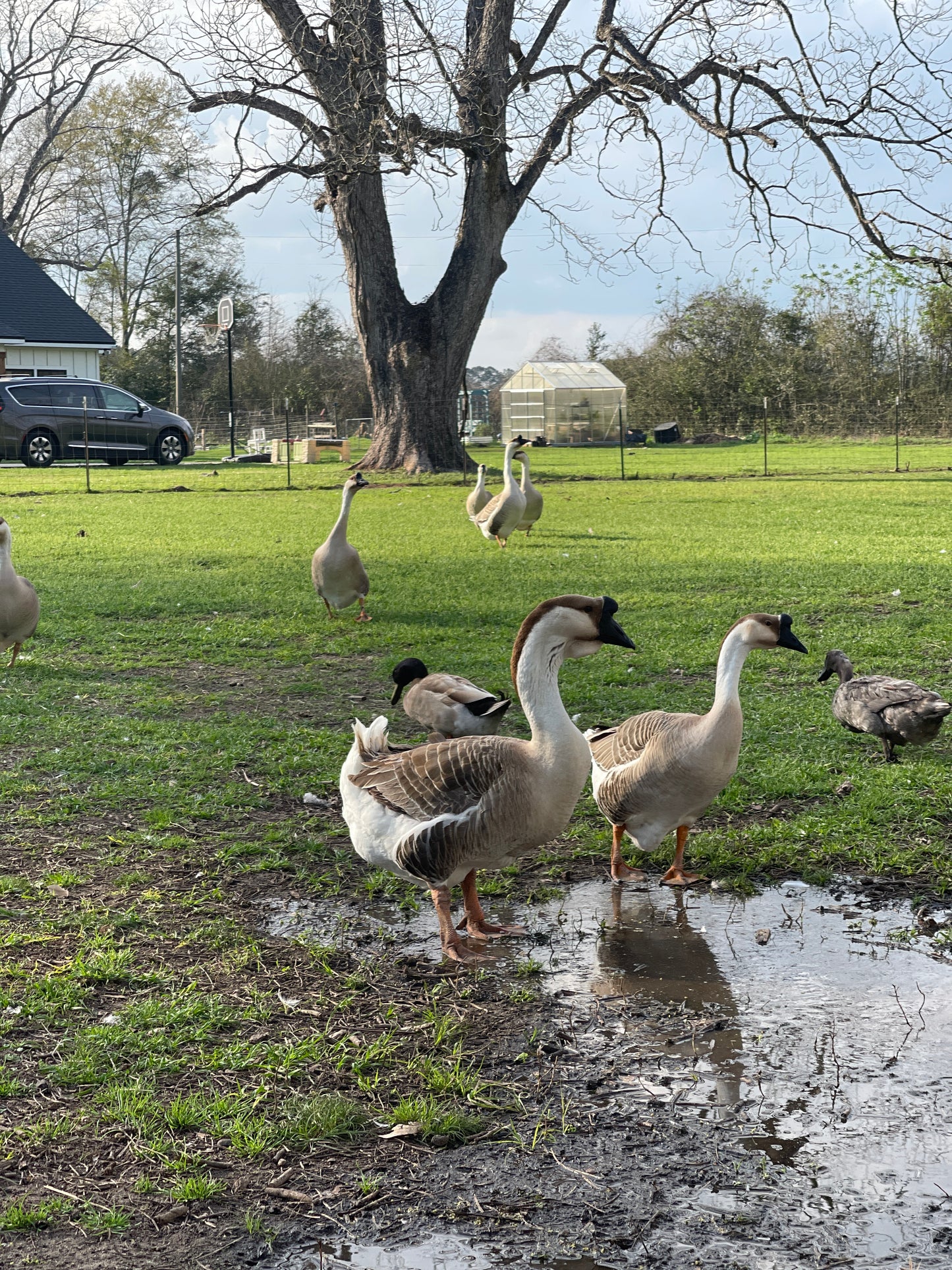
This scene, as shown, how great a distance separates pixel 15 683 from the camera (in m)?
8.51

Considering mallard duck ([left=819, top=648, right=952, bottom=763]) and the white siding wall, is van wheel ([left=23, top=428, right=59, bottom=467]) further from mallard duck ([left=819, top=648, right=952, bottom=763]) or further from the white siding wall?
mallard duck ([left=819, top=648, right=952, bottom=763])

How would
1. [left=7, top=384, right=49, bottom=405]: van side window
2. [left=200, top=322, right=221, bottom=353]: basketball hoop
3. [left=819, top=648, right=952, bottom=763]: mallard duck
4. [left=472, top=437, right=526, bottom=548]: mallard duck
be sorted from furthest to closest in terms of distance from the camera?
[left=200, top=322, right=221, bottom=353]: basketball hoop, [left=7, top=384, right=49, bottom=405]: van side window, [left=472, top=437, right=526, bottom=548]: mallard duck, [left=819, top=648, right=952, bottom=763]: mallard duck

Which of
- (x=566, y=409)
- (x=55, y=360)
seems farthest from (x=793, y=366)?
(x=55, y=360)

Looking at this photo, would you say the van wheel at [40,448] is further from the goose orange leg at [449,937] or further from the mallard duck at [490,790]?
the goose orange leg at [449,937]

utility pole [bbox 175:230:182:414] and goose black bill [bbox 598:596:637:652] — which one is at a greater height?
utility pole [bbox 175:230:182:414]

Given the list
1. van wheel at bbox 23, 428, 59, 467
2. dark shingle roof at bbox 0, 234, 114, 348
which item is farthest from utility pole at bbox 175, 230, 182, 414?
van wheel at bbox 23, 428, 59, 467

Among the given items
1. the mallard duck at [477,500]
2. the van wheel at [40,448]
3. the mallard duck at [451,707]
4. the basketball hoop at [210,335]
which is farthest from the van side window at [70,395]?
the basketball hoop at [210,335]

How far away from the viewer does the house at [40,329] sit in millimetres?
39969

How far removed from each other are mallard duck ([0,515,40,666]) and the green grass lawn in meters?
0.32

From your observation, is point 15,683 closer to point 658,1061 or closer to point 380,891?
point 380,891

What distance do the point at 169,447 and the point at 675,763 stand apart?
2809cm

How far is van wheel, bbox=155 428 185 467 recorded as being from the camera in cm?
3056

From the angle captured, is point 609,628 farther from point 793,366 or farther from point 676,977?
point 793,366

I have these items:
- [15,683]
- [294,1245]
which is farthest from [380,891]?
[15,683]
